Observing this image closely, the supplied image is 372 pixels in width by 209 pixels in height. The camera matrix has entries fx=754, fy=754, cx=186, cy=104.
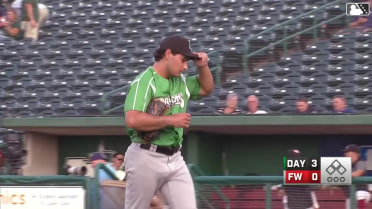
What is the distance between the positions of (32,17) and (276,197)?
7.60 meters

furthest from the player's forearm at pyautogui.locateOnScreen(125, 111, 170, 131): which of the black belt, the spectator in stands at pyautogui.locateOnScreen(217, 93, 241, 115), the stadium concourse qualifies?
the spectator in stands at pyautogui.locateOnScreen(217, 93, 241, 115)

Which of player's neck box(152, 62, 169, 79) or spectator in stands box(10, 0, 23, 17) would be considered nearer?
player's neck box(152, 62, 169, 79)

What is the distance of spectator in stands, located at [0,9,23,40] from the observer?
13.3 metres

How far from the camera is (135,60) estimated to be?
12406 mm

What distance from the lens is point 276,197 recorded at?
22.9 ft

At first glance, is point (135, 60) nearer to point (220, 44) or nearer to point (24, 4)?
point (220, 44)

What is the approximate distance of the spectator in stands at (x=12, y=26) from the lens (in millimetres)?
13316

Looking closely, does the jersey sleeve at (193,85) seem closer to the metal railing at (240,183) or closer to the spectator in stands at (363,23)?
the metal railing at (240,183)

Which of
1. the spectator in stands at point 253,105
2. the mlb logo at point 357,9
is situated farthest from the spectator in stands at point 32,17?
the mlb logo at point 357,9

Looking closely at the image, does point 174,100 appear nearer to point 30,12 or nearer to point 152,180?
point 152,180

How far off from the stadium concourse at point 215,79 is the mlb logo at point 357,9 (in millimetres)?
155

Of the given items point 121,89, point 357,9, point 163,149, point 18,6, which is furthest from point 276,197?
point 18,6

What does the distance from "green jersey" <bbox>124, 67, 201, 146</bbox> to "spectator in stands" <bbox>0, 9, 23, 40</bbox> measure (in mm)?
8841
